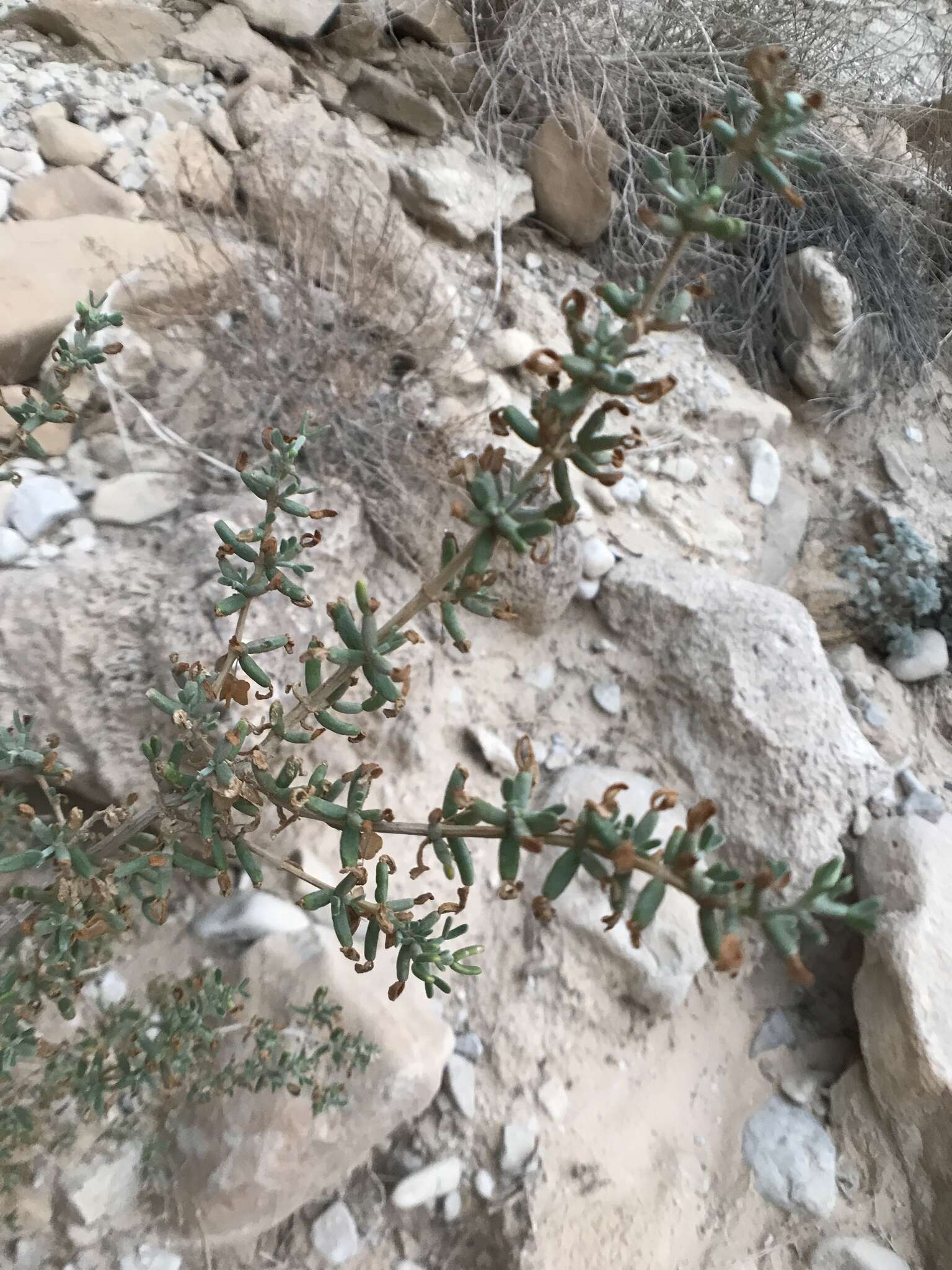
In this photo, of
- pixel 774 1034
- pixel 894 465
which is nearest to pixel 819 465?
pixel 894 465

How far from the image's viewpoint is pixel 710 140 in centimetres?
279

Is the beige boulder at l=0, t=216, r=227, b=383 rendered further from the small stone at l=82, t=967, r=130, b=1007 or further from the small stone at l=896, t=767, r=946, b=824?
the small stone at l=896, t=767, r=946, b=824

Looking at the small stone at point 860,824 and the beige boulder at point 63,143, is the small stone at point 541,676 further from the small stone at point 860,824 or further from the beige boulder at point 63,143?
the beige boulder at point 63,143

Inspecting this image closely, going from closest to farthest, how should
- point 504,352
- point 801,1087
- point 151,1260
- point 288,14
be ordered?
point 151,1260 → point 801,1087 → point 504,352 → point 288,14

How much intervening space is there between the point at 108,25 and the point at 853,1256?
3.18 m

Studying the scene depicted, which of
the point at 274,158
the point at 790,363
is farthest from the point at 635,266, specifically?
the point at 274,158

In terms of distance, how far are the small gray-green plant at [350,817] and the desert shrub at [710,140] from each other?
208 cm

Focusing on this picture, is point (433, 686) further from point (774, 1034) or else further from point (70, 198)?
point (70, 198)

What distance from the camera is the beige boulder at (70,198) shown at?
1.87 m

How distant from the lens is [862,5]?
121 inches

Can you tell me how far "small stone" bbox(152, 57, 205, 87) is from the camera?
219cm

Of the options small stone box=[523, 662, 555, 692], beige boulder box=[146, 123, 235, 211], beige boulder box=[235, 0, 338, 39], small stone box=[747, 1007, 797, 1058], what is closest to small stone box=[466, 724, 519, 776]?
small stone box=[523, 662, 555, 692]

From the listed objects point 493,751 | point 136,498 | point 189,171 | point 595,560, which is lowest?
Answer: point 493,751

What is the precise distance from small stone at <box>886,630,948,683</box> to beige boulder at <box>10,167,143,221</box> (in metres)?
2.28
